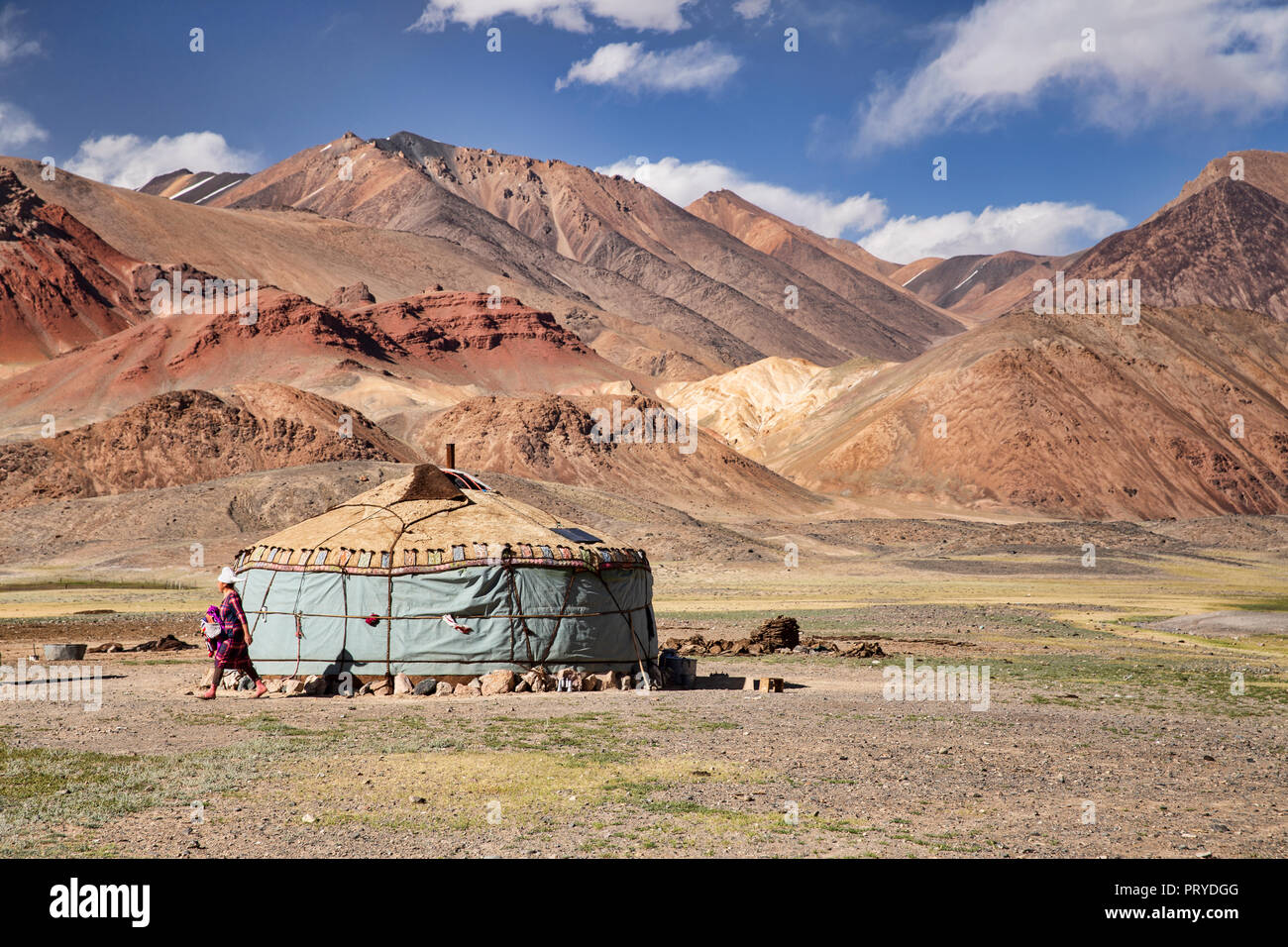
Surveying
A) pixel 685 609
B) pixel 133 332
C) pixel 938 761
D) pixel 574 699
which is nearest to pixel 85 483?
pixel 133 332

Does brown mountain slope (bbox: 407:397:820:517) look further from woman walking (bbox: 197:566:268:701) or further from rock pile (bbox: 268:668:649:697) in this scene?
woman walking (bbox: 197:566:268:701)

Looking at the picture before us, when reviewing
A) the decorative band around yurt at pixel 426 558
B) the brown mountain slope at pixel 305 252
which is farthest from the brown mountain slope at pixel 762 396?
the decorative band around yurt at pixel 426 558

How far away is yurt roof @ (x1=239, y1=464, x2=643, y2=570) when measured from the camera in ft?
62.5

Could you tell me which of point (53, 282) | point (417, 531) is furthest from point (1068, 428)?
point (53, 282)

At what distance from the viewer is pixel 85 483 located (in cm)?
7400

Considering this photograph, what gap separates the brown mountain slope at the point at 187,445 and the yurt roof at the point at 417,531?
2314 inches

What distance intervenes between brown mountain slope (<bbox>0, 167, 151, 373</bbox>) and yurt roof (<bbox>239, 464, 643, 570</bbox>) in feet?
377

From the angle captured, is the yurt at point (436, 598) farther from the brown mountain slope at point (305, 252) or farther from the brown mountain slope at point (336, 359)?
the brown mountain slope at point (305, 252)

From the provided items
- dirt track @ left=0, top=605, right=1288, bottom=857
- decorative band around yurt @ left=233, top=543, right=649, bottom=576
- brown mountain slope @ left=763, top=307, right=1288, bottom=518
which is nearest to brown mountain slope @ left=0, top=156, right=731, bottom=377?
brown mountain slope @ left=763, top=307, right=1288, bottom=518

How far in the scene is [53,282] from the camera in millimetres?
135500

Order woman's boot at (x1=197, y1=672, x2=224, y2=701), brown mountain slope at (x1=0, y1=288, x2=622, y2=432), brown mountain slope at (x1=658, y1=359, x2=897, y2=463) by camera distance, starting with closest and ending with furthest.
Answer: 1. woman's boot at (x1=197, y1=672, x2=224, y2=701)
2. brown mountain slope at (x1=0, y1=288, x2=622, y2=432)
3. brown mountain slope at (x1=658, y1=359, x2=897, y2=463)

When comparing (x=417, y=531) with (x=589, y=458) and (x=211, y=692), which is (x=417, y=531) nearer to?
(x=211, y=692)
